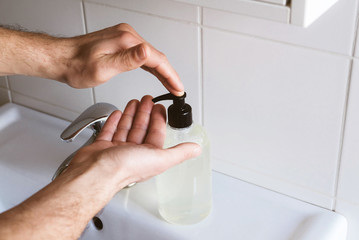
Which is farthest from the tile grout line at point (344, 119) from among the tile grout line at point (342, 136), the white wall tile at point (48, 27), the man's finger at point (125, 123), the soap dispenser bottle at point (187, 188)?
the white wall tile at point (48, 27)

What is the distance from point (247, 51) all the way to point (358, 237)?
1.07 feet

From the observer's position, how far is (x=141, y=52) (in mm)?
604

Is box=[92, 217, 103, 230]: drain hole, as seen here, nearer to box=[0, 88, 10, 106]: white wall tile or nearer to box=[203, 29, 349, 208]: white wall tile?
box=[203, 29, 349, 208]: white wall tile

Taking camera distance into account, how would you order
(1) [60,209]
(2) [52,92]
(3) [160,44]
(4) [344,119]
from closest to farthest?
(1) [60,209] → (4) [344,119] → (3) [160,44] → (2) [52,92]

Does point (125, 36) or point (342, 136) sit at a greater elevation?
point (125, 36)

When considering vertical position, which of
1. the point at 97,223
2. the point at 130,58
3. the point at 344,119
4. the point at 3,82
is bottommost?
the point at 97,223

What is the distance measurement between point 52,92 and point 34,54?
0.95ft

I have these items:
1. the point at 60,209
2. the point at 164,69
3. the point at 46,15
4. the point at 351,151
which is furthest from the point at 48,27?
the point at 351,151

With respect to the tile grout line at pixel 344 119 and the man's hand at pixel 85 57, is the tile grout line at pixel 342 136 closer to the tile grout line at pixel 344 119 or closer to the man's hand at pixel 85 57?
the tile grout line at pixel 344 119

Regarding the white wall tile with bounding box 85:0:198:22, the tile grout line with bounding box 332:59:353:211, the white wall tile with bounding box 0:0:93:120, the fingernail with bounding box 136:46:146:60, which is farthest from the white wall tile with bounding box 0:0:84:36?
the tile grout line with bounding box 332:59:353:211

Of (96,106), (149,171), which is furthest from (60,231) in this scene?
(96,106)

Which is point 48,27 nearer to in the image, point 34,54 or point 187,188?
point 34,54

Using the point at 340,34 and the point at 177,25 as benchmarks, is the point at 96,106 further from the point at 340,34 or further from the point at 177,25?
the point at 340,34

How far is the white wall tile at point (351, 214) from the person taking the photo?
30.1 inches
